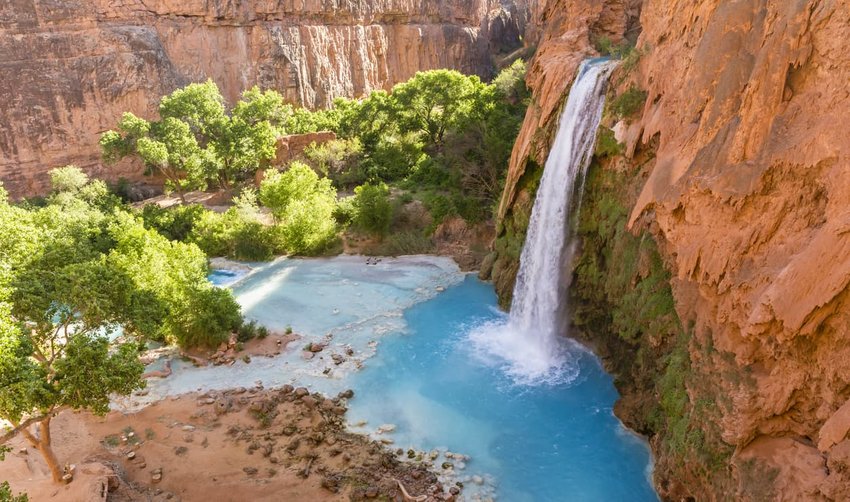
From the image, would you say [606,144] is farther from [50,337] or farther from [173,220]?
[173,220]

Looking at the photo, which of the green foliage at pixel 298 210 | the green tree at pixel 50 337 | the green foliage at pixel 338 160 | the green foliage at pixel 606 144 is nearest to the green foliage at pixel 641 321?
the green foliage at pixel 606 144

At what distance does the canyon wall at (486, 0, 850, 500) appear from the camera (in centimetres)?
684

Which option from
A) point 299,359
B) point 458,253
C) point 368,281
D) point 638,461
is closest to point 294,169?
point 368,281

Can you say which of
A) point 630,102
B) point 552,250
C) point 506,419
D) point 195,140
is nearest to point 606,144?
point 630,102

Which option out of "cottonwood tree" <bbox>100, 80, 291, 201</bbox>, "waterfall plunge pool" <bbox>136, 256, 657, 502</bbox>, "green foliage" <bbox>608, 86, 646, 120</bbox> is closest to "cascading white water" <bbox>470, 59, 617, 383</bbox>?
"waterfall plunge pool" <bbox>136, 256, 657, 502</bbox>

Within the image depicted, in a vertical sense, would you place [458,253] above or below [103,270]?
below

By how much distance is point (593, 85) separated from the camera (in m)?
16.2

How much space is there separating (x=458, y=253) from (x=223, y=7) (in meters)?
29.7

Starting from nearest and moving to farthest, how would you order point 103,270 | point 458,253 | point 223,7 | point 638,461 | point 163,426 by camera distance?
point 103,270 < point 638,461 < point 163,426 < point 458,253 < point 223,7

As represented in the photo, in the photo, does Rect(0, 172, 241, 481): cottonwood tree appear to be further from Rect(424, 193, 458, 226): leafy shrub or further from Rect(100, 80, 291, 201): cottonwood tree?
Rect(100, 80, 291, 201): cottonwood tree

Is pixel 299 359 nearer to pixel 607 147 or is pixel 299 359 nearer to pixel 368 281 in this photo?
pixel 368 281

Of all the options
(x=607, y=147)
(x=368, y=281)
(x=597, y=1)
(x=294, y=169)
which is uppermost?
(x=597, y=1)

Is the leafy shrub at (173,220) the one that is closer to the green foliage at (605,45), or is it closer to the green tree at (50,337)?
the green tree at (50,337)

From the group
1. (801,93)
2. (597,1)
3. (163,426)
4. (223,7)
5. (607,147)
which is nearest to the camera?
(801,93)
